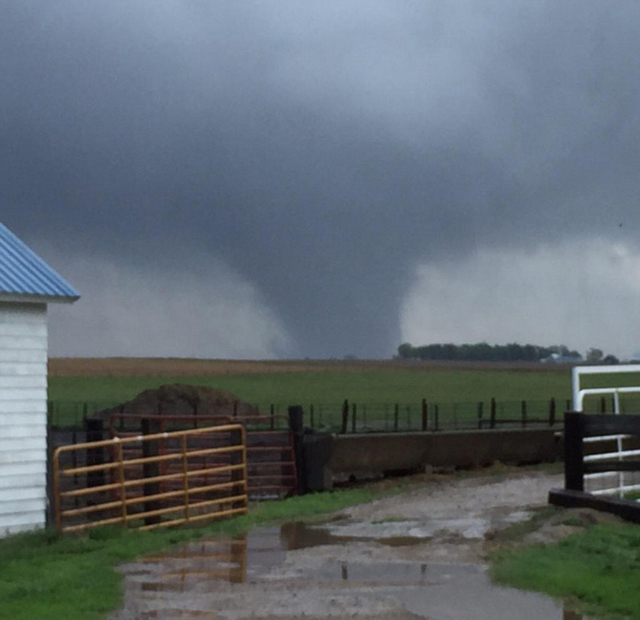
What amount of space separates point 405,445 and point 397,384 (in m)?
120

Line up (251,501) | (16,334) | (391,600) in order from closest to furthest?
(391,600) < (16,334) < (251,501)

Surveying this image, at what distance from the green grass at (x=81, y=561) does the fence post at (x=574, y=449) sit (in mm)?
4069

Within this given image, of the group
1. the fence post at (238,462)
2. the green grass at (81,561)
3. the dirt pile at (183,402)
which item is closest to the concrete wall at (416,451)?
the green grass at (81,561)

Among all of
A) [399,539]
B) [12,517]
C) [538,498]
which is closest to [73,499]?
[12,517]

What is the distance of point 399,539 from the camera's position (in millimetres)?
14250

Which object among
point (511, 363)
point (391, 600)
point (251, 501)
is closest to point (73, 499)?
point (251, 501)

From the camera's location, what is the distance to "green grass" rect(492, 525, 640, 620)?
9.98 meters

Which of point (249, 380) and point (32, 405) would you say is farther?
point (249, 380)

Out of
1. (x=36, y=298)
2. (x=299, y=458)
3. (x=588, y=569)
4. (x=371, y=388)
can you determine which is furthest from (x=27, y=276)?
(x=371, y=388)

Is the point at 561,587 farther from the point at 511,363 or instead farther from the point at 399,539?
the point at 511,363

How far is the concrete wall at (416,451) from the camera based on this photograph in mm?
22266

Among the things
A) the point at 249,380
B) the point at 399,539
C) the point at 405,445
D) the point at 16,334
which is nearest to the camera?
the point at 399,539

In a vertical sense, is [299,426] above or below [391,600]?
above

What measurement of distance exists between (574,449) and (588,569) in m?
4.00
